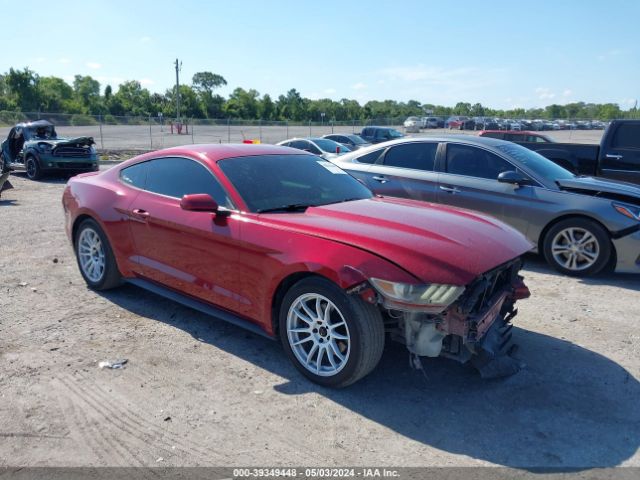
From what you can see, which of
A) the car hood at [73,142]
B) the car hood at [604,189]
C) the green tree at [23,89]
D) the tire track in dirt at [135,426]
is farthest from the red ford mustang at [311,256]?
the green tree at [23,89]

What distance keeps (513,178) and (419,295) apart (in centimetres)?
406

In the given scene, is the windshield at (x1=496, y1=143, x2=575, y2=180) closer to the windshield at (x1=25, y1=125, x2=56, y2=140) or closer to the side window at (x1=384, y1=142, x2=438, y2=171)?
the side window at (x1=384, y1=142, x2=438, y2=171)

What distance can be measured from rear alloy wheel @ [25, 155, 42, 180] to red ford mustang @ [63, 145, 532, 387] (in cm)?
1067

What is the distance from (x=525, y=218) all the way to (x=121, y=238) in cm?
474

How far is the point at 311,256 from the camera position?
338 centimetres

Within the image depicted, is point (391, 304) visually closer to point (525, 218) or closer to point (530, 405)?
point (530, 405)

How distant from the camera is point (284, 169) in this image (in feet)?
14.9

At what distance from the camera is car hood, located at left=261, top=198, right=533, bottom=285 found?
3.16 m

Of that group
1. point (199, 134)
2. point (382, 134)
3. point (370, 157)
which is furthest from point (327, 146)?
point (199, 134)

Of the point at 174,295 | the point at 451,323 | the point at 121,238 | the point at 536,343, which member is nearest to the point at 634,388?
the point at 536,343

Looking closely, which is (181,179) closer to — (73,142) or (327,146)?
(73,142)

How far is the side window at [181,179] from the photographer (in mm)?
4215

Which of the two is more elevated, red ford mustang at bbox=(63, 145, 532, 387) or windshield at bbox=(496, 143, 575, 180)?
windshield at bbox=(496, 143, 575, 180)

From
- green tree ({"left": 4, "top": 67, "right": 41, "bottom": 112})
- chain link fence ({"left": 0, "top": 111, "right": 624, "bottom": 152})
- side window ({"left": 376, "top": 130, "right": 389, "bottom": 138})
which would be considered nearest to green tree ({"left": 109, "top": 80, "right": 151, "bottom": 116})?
green tree ({"left": 4, "top": 67, "right": 41, "bottom": 112})
